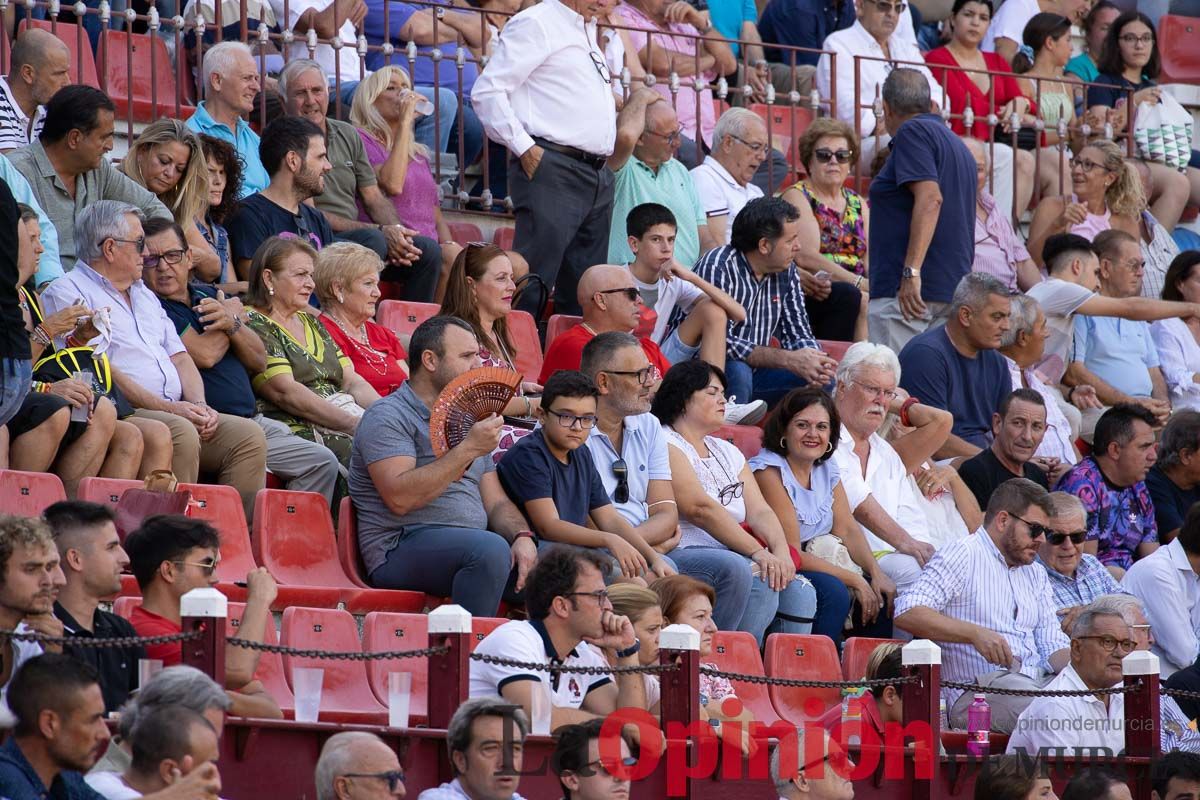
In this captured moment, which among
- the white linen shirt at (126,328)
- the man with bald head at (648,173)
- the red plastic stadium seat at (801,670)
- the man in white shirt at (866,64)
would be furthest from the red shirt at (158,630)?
the man in white shirt at (866,64)

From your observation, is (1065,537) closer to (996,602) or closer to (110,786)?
(996,602)

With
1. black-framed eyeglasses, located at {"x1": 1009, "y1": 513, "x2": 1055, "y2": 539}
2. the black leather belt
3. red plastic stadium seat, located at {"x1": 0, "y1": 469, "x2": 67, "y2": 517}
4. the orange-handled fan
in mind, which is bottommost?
black-framed eyeglasses, located at {"x1": 1009, "y1": 513, "x2": 1055, "y2": 539}

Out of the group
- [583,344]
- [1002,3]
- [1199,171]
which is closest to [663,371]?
[583,344]

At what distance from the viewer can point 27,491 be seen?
678 cm

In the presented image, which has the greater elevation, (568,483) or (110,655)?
(110,655)

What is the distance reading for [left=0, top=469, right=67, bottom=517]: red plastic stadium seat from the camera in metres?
6.73

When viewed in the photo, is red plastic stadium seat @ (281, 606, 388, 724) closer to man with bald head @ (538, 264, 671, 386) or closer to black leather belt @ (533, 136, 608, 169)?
man with bald head @ (538, 264, 671, 386)

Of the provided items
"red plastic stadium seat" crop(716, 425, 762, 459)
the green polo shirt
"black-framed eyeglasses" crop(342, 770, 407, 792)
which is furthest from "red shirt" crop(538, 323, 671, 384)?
"black-framed eyeglasses" crop(342, 770, 407, 792)

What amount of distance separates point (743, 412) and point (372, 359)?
5.73 feet

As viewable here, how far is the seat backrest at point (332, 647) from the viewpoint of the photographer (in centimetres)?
646

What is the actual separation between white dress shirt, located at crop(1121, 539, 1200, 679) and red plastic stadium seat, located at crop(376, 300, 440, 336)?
3216 mm

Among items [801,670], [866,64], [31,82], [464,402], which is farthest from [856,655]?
[866,64]

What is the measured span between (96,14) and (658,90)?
3.13 meters

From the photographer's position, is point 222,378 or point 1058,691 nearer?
point 1058,691
